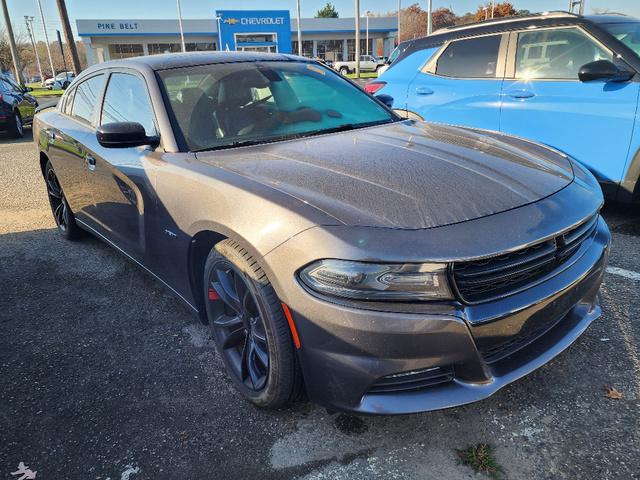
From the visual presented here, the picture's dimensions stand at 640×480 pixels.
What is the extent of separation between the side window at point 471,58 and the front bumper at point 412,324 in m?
3.43

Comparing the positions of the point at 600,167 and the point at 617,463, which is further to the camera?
the point at 600,167

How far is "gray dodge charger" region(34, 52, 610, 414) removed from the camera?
68.0 inches

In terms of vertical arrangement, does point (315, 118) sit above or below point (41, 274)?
above

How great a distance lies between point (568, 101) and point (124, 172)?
358 centimetres

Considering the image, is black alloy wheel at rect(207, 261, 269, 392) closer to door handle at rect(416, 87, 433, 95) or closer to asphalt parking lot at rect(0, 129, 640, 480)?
asphalt parking lot at rect(0, 129, 640, 480)

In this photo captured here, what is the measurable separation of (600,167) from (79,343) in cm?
404

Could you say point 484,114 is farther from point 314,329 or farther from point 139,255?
point 314,329

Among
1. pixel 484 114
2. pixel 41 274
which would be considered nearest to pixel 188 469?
pixel 41 274

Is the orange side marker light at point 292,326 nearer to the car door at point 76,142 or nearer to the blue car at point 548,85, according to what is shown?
the car door at point 76,142

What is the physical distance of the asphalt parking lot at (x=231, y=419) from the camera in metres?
1.95

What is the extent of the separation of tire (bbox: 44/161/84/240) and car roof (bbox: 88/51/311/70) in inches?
59.9

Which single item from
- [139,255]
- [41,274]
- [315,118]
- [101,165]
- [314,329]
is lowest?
[41,274]

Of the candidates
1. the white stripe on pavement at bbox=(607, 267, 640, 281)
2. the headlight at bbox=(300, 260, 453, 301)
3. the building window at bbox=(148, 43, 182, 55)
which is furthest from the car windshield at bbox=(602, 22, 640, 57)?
the building window at bbox=(148, 43, 182, 55)

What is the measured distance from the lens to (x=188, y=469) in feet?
6.48
